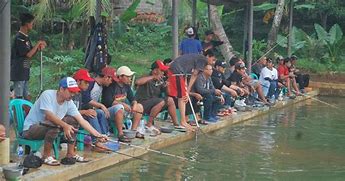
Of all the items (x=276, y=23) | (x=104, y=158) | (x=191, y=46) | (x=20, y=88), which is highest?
(x=276, y=23)

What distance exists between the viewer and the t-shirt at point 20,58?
8648 mm

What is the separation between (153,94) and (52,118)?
3164 mm

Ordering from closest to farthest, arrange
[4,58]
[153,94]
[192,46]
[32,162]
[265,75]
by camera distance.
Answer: [32,162]
[4,58]
[153,94]
[192,46]
[265,75]

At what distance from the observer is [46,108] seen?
22.3 ft

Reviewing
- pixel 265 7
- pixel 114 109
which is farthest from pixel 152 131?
pixel 265 7

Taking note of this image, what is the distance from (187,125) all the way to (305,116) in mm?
4482

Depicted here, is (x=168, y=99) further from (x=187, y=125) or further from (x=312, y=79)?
(x=312, y=79)

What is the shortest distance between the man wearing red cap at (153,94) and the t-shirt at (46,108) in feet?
8.34

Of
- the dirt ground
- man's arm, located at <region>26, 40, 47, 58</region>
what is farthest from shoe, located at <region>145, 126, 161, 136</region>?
the dirt ground

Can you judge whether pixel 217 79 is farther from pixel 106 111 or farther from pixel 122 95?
pixel 106 111

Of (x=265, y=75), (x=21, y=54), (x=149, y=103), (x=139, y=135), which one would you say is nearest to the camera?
(x=21, y=54)

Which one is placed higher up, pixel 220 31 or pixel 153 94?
pixel 220 31

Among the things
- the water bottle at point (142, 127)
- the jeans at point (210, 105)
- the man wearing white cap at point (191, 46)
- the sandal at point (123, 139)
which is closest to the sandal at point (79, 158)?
the sandal at point (123, 139)

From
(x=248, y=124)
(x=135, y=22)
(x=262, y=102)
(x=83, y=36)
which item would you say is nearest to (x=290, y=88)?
(x=262, y=102)
